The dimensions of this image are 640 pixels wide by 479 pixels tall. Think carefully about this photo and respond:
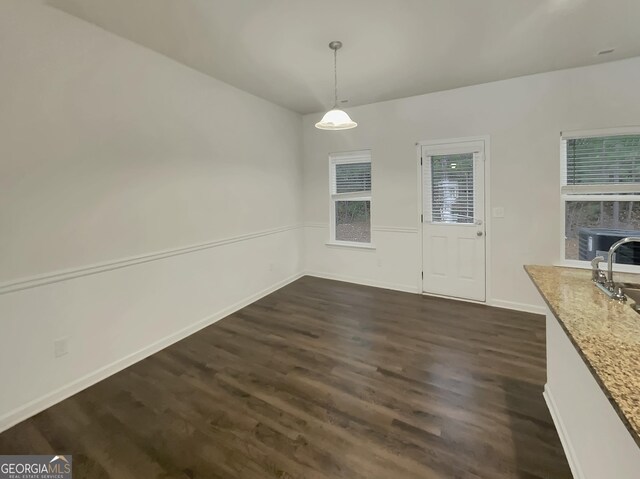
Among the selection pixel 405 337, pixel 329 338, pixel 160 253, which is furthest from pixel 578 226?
pixel 160 253

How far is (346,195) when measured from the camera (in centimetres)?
508

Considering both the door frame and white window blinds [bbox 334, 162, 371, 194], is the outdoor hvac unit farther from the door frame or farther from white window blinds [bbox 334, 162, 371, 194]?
white window blinds [bbox 334, 162, 371, 194]

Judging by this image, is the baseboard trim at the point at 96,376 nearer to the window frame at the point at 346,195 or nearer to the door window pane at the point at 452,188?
the window frame at the point at 346,195

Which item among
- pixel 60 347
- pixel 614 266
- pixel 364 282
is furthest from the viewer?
pixel 364 282

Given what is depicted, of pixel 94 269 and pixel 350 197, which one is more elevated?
pixel 350 197

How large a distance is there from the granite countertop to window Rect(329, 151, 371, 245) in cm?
316

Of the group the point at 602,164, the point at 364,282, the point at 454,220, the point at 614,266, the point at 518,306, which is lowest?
the point at 518,306

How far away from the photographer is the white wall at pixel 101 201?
2027 millimetres

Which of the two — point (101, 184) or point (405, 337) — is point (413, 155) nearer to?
point (405, 337)

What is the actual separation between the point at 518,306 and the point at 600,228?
120cm

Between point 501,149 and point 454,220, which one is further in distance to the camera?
point 454,220

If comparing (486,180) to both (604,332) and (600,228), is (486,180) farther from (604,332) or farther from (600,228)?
(604,332)

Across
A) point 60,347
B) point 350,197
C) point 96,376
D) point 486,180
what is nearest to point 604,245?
point 486,180

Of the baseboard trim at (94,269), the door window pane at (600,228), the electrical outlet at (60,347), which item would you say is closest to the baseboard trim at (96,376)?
the electrical outlet at (60,347)
